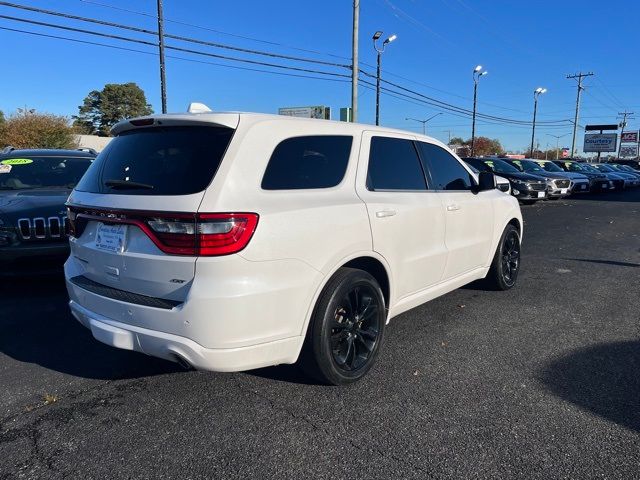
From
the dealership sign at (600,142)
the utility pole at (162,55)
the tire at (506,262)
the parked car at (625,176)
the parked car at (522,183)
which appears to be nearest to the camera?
the tire at (506,262)

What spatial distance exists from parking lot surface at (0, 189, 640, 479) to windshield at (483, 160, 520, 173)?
13.6m

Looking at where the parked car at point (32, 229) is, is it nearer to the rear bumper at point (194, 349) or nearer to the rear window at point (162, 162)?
the rear window at point (162, 162)

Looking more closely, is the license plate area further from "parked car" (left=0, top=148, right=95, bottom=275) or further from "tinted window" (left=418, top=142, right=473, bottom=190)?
"tinted window" (left=418, top=142, right=473, bottom=190)

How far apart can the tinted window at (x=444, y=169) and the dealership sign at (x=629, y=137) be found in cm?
9533

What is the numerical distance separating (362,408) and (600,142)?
266 ft

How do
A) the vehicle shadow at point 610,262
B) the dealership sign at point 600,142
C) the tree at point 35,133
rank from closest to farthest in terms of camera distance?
the vehicle shadow at point 610,262 → the tree at point 35,133 → the dealership sign at point 600,142

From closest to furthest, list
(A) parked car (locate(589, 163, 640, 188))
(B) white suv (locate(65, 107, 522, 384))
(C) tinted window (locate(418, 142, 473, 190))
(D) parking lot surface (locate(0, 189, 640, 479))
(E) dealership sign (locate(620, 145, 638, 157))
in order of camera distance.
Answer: (D) parking lot surface (locate(0, 189, 640, 479)), (B) white suv (locate(65, 107, 522, 384)), (C) tinted window (locate(418, 142, 473, 190)), (A) parked car (locate(589, 163, 640, 188)), (E) dealership sign (locate(620, 145, 638, 157))

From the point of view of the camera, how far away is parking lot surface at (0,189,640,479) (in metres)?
2.52

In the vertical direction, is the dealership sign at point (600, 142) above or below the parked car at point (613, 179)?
above

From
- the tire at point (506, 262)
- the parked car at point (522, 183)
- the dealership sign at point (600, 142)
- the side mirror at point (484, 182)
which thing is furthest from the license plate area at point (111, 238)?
the dealership sign at point (600, 142)

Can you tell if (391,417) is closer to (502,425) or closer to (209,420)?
(502,425)

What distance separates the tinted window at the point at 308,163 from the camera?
2.92 m

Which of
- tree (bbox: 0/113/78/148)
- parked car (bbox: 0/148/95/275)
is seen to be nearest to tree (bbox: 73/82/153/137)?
tree (bbox: 0/113/78/148)

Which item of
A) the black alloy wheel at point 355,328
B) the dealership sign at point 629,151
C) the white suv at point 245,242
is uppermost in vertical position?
the dealership sign at point 629,151
